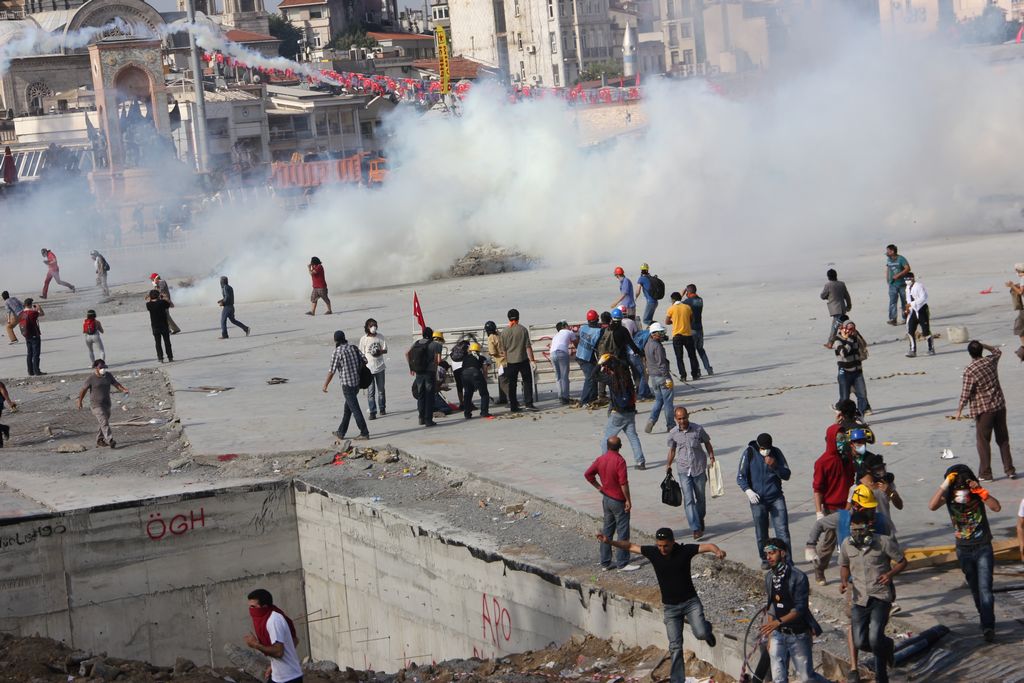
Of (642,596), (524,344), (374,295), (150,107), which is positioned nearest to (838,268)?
(374,295)

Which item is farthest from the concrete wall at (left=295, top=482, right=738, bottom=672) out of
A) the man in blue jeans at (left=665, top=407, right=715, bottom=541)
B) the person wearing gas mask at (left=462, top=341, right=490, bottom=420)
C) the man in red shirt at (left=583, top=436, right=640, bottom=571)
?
the person wearing gas mask at (left=462, top=341, right=490, bottom=420)

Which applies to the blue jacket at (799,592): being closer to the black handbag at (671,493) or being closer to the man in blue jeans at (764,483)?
the man in blue jeans at (764,483)

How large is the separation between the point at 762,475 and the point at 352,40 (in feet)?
359

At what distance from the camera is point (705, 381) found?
1942 cm

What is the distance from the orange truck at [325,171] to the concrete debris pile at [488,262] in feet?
74.7

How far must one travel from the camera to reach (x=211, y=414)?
19.7 metres

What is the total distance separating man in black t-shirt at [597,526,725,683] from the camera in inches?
370

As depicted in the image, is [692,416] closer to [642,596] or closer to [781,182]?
[642,596]

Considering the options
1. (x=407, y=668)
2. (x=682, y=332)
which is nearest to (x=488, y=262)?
(x=682, y=332)

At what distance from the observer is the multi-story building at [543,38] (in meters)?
107

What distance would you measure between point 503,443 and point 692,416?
240 cm

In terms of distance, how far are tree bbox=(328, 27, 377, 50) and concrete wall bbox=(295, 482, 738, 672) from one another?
334 ft

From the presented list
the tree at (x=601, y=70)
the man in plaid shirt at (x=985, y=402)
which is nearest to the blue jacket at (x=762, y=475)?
the man in plaid shirt at (x=985, y=402)

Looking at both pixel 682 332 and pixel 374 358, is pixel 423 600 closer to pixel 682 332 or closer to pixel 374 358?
pixel 374 358
